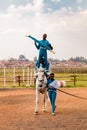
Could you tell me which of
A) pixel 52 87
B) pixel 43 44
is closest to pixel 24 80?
pixel 52 87

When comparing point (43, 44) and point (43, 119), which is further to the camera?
point (43, 44)

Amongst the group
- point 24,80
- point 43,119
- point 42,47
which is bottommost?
point 43,119

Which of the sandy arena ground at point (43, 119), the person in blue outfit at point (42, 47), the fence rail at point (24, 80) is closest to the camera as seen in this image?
the sandy arena ground at point (43, 119)

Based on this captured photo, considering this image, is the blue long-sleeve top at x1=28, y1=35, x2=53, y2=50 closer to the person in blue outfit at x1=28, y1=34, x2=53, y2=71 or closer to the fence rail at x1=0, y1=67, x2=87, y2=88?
the person in blue outfit at x1=28, y1=34, x2=53, y2=71

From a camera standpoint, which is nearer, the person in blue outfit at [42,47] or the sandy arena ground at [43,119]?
the sandy arena ground at [43,119]

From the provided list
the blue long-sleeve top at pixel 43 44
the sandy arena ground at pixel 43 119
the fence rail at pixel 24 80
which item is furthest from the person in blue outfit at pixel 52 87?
the fence rail at pixel 24 80

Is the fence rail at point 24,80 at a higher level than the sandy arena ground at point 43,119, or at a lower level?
higher

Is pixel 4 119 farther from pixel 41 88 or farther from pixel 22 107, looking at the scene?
pixel 22 107

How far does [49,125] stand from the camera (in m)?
12.3

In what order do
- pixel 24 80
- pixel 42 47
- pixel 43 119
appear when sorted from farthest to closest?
pixel 24 80, pixel 42 47, pixel 43 119

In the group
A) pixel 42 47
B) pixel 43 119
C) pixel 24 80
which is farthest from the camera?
pixel 24 80

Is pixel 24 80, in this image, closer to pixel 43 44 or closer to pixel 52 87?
pixel 52 87

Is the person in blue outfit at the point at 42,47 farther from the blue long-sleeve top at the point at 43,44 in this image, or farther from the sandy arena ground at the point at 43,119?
the sandy arena ground at the point at 43,119

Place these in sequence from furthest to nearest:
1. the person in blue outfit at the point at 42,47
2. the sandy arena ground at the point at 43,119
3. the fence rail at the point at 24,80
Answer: the fence rail at the point at 24,80, the person in blue outfit at the point at 42,47, the sandy arena ground at the point at 43,119
